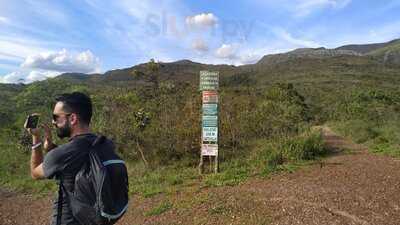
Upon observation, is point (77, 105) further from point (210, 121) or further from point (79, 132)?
point (210, 121)

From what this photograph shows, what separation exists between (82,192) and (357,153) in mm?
11984

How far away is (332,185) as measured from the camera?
841 cm

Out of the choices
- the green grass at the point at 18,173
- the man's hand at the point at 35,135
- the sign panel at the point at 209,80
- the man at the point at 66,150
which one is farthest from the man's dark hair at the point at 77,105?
the green grass at the point at 18,173

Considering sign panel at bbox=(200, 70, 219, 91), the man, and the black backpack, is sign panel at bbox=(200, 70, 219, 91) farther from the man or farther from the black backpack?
the black backpack

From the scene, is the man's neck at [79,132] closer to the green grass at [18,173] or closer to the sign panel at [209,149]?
the sign panel at [209,149]

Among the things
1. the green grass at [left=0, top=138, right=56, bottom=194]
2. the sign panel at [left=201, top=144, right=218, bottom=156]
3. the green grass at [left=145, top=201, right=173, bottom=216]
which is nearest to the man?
the green grass at [left=145, top=201, right=173, bottom=216]

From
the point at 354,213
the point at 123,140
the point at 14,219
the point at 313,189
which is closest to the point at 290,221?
the point at 354,213

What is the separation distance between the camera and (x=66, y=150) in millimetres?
2777

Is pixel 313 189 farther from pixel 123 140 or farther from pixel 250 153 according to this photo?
pixel 123 140

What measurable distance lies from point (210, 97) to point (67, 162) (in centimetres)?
796

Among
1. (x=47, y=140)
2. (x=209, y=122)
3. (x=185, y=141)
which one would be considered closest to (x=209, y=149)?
(x=209, y=122)

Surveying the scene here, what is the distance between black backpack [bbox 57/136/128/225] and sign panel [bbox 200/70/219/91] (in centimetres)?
793

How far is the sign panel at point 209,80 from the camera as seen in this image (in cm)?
1070

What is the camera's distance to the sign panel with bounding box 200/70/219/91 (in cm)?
1070
